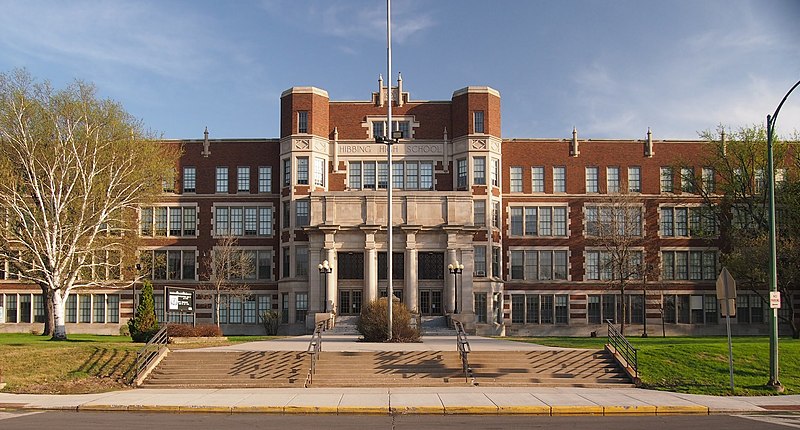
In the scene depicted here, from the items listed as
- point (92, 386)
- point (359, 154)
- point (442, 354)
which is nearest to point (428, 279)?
point (359, 154)

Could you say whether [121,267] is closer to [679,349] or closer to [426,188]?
[426,188]

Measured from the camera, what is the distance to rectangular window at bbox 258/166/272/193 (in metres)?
61.7

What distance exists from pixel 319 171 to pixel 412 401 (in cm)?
3848

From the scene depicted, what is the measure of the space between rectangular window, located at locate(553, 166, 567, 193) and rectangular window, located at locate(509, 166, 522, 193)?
9.35ft

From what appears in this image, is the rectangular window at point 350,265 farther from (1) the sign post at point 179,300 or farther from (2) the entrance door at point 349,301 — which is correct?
(1) the sign post at point 179,300

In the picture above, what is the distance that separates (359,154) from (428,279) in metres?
11.9

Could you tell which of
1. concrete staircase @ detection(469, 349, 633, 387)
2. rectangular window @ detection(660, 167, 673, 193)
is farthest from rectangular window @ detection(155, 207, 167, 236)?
rectangular window @ detection(660, 167, 673, 193)

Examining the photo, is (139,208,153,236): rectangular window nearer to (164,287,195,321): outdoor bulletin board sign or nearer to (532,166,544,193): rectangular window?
(164,287,195,321): outdoor bulletin board sign

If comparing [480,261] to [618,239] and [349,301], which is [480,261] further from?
[349,301]

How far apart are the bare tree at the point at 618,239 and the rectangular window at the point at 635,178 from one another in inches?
73.6

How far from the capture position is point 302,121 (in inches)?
2331

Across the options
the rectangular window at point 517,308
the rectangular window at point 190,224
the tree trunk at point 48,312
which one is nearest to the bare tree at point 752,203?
the rectangular window at point 517,308

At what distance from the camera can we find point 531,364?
28719mm

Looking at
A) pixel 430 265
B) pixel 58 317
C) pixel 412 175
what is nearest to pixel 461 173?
pixel 412 175
